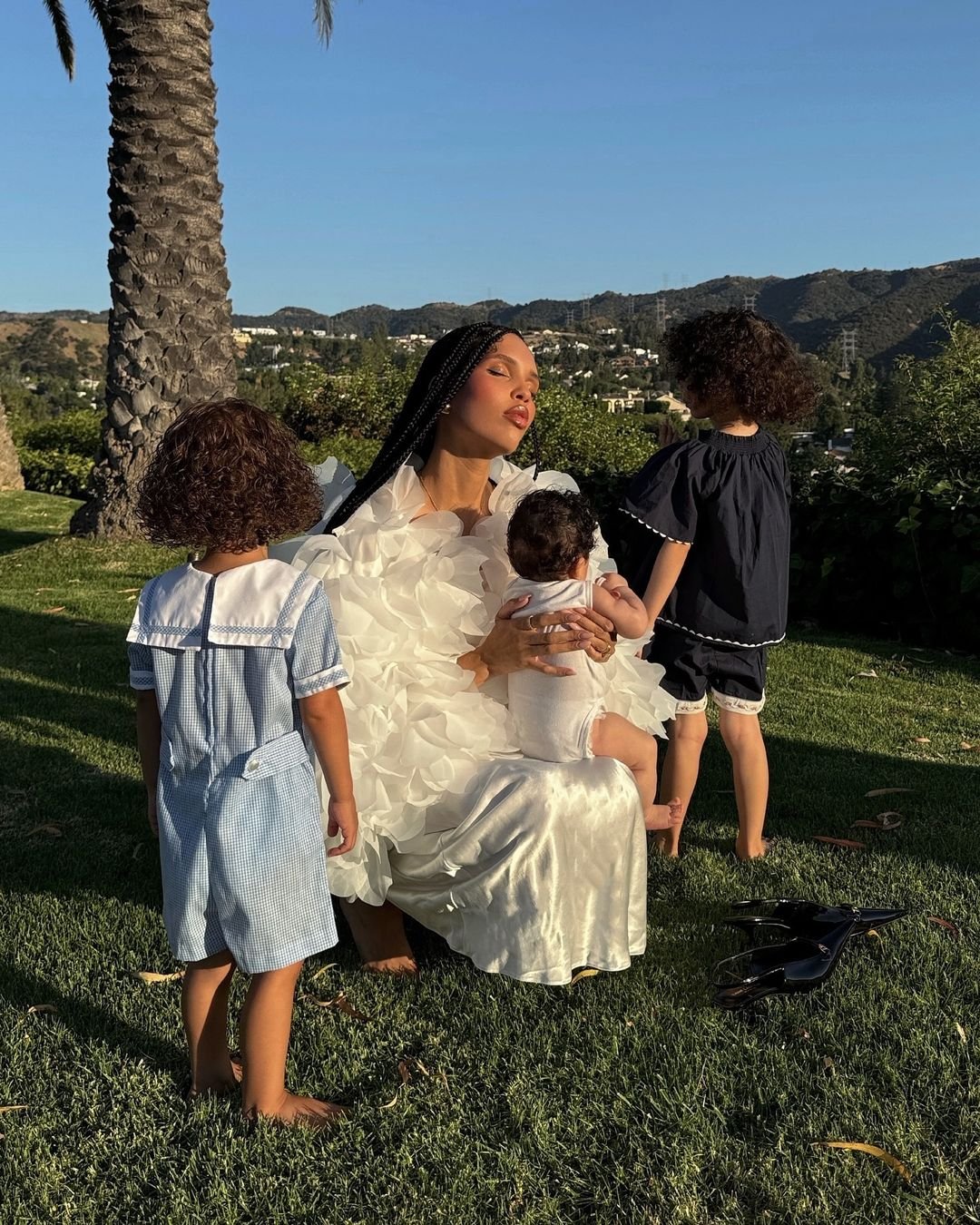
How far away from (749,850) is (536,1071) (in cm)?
172

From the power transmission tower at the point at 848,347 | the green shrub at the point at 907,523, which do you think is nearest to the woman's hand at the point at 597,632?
the green shrub at the point at 907,523

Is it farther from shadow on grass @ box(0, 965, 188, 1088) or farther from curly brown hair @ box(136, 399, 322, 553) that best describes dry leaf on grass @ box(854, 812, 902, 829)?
curly brown hair @ box(136, 399, 322, 553)

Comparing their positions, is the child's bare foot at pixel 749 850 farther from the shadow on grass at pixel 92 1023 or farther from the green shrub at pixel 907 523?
the green shrub at pixel 907 523

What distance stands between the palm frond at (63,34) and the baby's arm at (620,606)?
19.3 metres

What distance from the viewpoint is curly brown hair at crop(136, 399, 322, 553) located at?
236 cm

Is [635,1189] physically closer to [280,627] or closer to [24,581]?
[280,627]

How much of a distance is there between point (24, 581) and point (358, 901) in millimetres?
7749

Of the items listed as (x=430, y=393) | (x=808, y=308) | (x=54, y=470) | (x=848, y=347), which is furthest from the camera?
(x=808, y=308)

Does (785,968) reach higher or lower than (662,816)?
lower

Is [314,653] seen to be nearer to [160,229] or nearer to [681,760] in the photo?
[681,760]

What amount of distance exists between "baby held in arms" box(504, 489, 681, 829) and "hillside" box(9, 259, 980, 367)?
38.9 metres

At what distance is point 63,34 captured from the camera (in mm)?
18641

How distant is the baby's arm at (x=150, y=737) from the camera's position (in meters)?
2.55

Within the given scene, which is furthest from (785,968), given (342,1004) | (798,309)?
(798,309)
